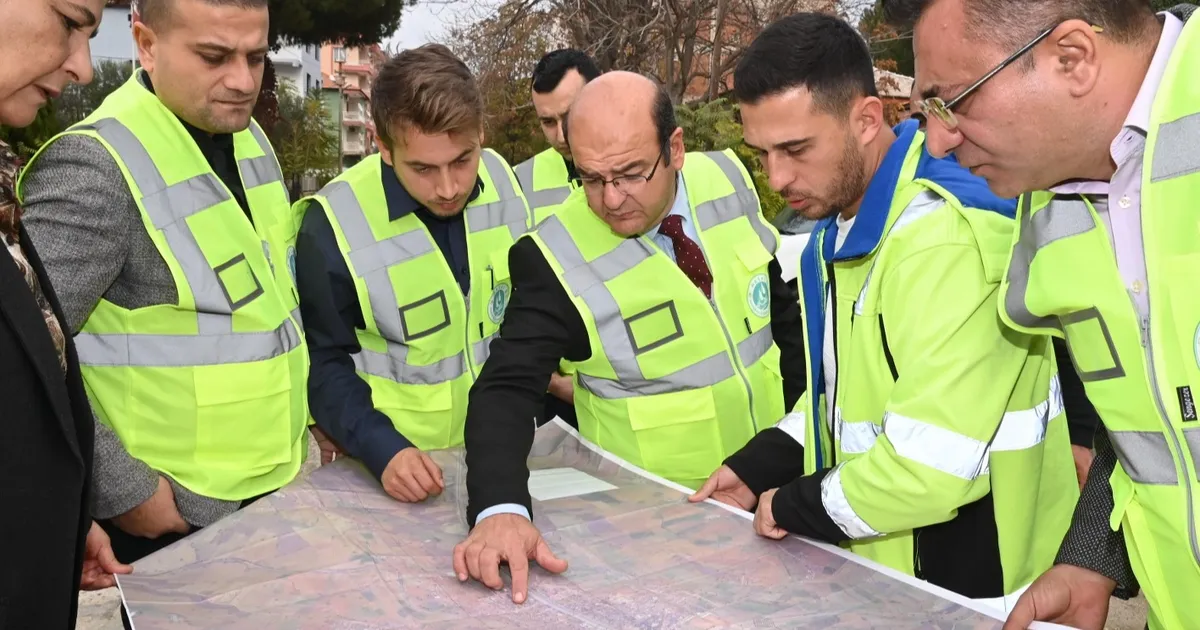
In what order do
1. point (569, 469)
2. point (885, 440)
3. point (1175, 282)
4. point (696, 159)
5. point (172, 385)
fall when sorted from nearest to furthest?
point (1175, 282) < point (885, 440) < point (172, 385) < point (569, 469) < point (696, 159)

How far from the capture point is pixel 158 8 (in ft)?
8.27

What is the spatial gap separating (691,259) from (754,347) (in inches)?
11.6

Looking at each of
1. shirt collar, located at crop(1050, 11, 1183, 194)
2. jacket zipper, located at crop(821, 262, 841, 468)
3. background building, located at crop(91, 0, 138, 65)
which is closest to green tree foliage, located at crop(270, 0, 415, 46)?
Result: background building, located at crop(91, 0, 138, 65)

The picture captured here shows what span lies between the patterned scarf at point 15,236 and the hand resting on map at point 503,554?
0.82 meters

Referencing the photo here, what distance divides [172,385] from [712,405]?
1.35 m

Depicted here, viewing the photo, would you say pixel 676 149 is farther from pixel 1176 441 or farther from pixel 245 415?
pixel 1176 441

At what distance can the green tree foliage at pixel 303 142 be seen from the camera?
2105cm

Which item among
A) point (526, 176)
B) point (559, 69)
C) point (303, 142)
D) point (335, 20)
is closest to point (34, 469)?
point (526, 176)

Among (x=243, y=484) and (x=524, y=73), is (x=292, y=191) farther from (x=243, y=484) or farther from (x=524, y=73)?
(x=243, y=484)

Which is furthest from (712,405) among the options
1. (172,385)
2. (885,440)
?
(172,385)

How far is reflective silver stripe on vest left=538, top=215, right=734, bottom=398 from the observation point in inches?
100

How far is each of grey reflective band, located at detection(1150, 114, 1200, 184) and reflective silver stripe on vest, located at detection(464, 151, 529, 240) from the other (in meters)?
2.03

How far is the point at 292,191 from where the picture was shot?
73.5 feet

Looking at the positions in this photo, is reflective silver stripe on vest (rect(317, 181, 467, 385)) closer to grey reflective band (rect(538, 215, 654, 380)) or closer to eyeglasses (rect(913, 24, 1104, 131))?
grey reflective band (rect(538, 215, 654, 380))
